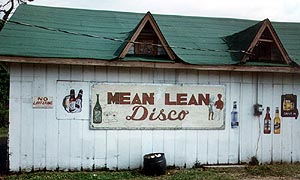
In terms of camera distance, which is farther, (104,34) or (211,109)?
(104,34)

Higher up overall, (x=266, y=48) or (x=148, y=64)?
(x=266, y=48)

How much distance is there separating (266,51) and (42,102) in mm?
7085

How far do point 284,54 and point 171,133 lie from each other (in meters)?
4.23

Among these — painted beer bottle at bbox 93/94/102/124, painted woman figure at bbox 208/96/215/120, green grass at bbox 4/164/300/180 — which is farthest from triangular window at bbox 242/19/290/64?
painted beer bottle at bbox 93/94/102/124

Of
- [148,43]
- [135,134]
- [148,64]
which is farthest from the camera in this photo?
[148,43]

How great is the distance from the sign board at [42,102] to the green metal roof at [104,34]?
3.82 ft

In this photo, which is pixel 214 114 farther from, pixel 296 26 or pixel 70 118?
pixel 296 26

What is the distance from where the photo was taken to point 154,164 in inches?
400

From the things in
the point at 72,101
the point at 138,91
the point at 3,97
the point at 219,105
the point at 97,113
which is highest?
the point at 138,91

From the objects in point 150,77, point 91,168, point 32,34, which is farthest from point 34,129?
point 150,77

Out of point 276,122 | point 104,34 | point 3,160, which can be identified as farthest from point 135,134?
point 276,122

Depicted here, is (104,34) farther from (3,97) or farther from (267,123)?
(3,97)

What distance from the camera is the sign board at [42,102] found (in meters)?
10.1

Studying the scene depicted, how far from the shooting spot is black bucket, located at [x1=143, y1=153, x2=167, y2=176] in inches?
400
